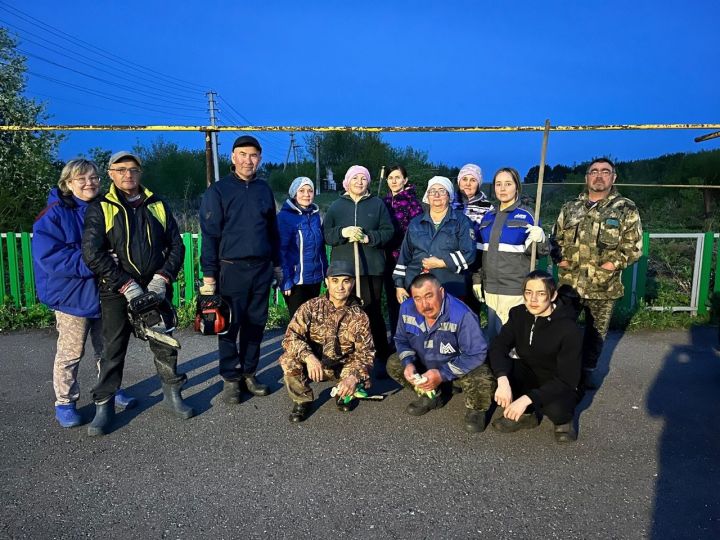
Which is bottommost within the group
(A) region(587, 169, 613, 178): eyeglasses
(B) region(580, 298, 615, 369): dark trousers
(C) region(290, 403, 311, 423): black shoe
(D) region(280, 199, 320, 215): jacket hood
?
(C) region(290, 403, 311, 423): black shoe

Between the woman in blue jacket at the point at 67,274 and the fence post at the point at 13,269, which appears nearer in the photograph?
the woman in blue jacket at the point at 67,274

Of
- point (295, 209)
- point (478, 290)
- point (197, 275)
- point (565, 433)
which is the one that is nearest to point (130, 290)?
point (295, 209)

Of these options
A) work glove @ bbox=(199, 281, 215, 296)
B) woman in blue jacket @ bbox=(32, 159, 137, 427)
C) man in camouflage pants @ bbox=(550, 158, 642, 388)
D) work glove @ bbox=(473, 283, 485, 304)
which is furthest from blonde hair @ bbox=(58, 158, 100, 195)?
man in camouflage pants @ bbox=(550, 158, 642, 388)

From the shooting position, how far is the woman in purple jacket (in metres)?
4.90

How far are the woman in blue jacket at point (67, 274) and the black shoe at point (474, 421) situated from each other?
2.66 m

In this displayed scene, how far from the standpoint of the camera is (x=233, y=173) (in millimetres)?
4047

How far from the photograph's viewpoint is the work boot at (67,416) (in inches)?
145

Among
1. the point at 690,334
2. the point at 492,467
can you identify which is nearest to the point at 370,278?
the point at 492,467

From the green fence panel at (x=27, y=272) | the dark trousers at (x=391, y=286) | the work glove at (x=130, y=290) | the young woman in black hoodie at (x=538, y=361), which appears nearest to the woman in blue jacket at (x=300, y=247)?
Answer: the dark trousers at (x=391, y=286)

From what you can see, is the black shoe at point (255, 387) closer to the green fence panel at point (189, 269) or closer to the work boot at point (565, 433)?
the work boot at point (565, 433)

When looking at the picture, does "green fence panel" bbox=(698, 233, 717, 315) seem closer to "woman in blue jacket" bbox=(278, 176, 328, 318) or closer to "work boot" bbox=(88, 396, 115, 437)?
"woman in blue jacket" bbox=(278, 176, 328, 318)

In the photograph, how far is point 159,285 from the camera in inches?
142

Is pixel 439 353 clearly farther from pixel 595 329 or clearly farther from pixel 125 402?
pixel 125 402

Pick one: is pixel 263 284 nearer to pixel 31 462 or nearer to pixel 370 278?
pixel 370 278
